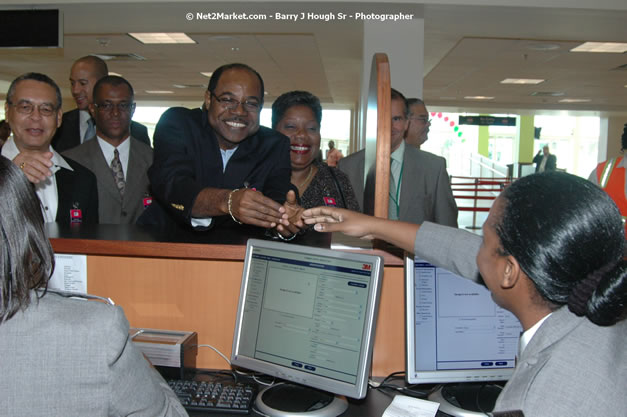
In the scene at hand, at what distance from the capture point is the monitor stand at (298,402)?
4.50ft

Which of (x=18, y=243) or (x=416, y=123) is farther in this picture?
(x=416, y=123)

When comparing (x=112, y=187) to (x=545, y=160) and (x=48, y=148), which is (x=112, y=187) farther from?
(x=545, y=160)

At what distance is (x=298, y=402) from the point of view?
4.67 ft

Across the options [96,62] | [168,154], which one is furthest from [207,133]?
[96,62]

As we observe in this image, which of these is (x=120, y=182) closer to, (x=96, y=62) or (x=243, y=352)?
(x=96, y=62)

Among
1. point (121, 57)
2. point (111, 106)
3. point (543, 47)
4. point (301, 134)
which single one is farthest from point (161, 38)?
point (301, 134)

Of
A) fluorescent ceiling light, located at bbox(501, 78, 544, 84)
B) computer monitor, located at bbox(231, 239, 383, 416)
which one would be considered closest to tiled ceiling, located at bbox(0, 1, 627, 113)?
fluorescent ceiling light, located at bbox(501, 78, 544, 84)

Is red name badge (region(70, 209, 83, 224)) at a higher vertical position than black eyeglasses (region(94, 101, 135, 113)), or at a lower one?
lower

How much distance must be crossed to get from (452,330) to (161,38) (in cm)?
752

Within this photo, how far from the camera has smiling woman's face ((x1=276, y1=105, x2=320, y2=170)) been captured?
260 centimetres

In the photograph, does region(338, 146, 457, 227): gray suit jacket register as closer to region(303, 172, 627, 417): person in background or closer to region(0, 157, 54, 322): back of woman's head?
region(303, 172, 627, 417): person in background

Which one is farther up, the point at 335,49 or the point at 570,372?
the point at 335,49

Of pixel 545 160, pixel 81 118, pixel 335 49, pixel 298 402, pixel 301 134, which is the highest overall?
pixel 335 49

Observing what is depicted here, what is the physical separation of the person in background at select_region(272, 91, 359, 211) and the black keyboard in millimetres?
1182
